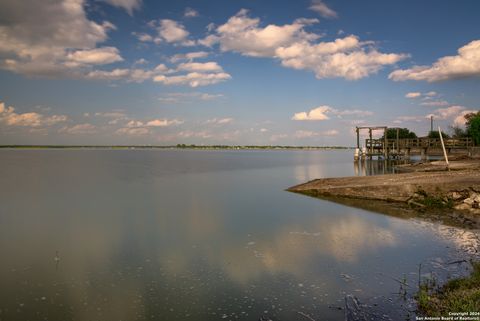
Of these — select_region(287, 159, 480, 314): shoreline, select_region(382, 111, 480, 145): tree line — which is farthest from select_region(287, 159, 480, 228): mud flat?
select_region(382, 111, 480, 145): tree line

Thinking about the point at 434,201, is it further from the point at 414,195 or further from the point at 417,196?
the point at 414,195

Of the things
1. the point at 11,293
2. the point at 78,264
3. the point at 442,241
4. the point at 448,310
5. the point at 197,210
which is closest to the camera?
the point at 448,310

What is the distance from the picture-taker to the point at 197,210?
20.8 m

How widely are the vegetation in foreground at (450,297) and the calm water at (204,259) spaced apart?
1.87ft

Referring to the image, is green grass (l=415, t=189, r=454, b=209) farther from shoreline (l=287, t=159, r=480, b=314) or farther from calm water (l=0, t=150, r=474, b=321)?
calm water (l=0, t=150, r=474, b=321)

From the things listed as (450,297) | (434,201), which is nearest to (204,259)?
(450,297)

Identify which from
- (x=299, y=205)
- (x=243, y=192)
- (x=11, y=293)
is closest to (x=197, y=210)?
(x=299, y=205)

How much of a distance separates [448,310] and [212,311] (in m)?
4.91

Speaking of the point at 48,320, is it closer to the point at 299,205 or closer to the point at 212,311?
the point at 212,311

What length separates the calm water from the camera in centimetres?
795

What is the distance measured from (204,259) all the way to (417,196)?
49.3ft

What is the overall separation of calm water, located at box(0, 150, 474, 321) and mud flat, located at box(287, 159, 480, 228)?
7.00ft

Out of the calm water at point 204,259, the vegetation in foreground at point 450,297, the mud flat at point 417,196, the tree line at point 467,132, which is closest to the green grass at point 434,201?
the mud flat at point 417,196

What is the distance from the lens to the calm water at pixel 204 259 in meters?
7.95
